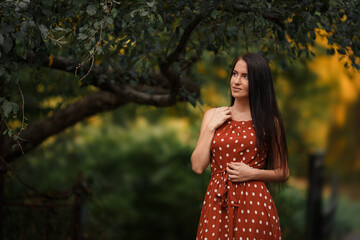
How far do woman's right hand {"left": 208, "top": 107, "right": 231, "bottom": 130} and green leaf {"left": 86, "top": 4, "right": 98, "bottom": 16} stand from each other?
93 centimetres

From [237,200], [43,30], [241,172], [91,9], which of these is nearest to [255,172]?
[241,172]

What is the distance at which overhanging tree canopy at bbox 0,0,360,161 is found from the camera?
2.69m

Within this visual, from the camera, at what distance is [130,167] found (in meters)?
10.1

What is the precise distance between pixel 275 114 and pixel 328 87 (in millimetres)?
8010

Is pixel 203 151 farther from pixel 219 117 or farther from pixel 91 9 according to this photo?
pixel 91 9

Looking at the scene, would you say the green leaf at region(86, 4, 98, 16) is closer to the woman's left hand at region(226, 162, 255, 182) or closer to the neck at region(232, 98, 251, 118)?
the neck at region(232, 98, 251, 118)

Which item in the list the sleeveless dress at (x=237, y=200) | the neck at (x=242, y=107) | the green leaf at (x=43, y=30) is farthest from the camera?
the neck at (x=242, y=107)

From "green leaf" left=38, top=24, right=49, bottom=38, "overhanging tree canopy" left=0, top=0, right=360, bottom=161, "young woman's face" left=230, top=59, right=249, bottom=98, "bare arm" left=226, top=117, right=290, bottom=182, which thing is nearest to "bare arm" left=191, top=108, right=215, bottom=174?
"bare arm" left=226, top=117, right=290, bottom=182

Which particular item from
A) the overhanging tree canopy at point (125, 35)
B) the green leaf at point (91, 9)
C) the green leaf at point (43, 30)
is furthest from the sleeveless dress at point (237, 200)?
the green leaf at point (43, 30)

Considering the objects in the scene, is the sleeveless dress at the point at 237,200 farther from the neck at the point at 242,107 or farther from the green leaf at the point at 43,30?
the green leaf at the point at 43,30

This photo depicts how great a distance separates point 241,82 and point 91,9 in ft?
3.13

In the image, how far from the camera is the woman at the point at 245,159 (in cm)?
288

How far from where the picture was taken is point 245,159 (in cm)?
294

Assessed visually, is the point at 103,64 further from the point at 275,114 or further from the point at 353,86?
the point at 353,86
